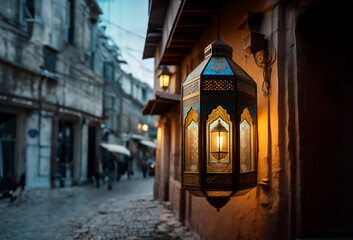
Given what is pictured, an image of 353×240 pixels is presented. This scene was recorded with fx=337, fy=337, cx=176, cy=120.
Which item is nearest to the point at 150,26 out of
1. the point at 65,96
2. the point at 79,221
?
the point at 79,221

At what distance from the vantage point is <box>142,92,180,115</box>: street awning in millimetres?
9219

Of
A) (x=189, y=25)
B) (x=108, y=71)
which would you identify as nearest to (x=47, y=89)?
(x=108, y=71)

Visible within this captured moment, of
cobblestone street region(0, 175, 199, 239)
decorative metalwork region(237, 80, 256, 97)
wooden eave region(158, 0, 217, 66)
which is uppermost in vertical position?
wooden eave region(158, 0, 217, 66)

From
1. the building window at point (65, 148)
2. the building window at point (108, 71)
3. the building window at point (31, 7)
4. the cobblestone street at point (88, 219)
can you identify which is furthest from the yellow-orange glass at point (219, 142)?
the building window at point (108, 71)

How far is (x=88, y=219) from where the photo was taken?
9.59m

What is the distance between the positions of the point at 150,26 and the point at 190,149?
883cm

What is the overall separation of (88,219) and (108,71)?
1810cm

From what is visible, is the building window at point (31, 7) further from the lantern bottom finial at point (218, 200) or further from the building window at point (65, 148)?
the lantern bottom finial at point (218, 200)

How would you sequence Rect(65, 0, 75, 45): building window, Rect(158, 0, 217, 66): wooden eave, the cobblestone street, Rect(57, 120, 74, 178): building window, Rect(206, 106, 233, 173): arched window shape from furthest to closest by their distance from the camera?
Rect(65, 0, 75, 45): building window < Rect(57, 120, 74, 178): building window < the cobblestone street < Rect(158, 0, 217, 66): wooden eave < Rect(206, 106, 233, 173): arched window shape

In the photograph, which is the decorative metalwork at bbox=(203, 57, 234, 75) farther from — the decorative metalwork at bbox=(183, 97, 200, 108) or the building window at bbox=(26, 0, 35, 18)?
the building window at bbox=(26, 0, 35, 18)

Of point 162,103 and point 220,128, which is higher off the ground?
point 162,103

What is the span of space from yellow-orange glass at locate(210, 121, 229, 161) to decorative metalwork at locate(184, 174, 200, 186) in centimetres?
37

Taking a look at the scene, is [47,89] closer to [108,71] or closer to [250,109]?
[108,71]

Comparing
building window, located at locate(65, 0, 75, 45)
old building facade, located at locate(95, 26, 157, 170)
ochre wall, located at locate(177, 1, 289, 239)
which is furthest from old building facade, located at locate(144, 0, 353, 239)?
old building facade, located at locate(95, 26, 157, 170)
